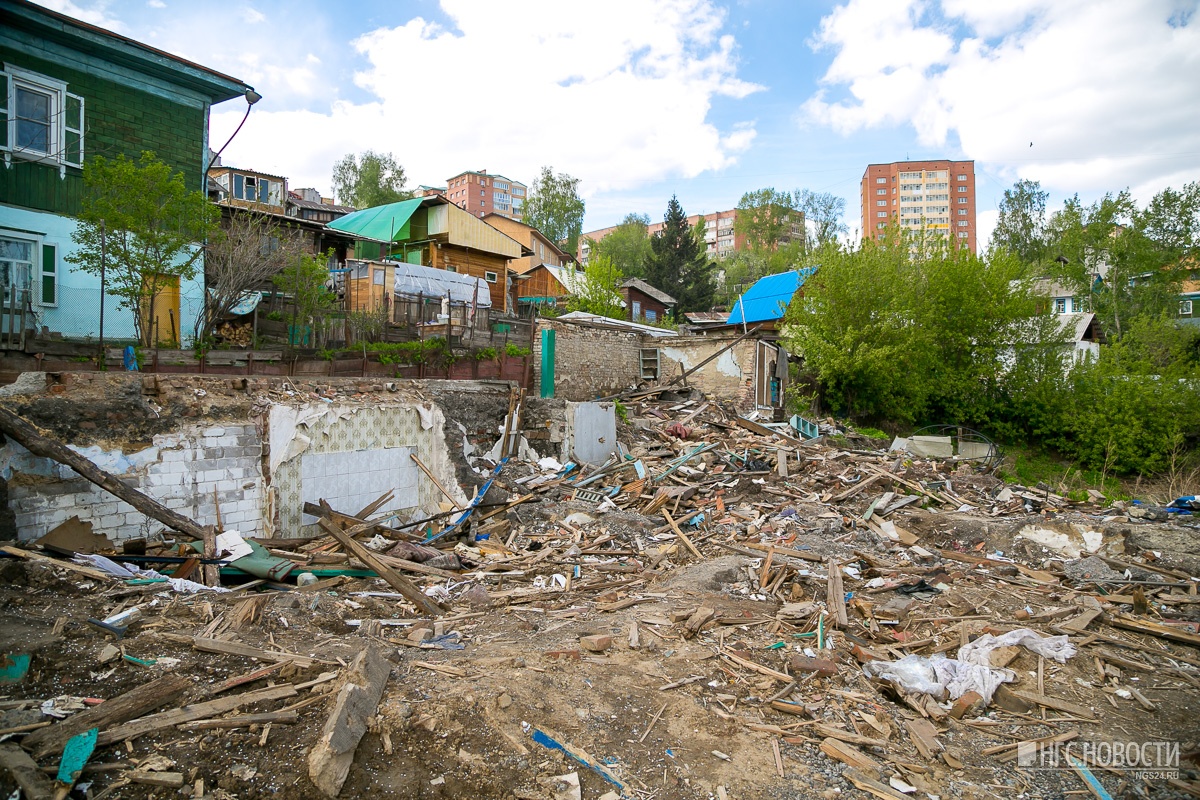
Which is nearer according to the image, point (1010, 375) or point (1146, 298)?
Result: point (1010, 375)

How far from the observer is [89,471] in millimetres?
6961

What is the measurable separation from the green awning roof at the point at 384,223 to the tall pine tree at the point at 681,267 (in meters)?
18.6

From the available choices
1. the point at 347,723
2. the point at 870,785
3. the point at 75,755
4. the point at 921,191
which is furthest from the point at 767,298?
the point at 921,191

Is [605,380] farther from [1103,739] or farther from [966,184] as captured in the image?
[966,184]

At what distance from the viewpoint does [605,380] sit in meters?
18.9

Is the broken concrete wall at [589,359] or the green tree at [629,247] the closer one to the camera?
the broken concrete wall at [589,359]

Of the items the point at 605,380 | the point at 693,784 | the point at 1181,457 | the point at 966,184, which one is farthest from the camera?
the point at 966,184

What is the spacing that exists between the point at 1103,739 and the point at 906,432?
20722mm

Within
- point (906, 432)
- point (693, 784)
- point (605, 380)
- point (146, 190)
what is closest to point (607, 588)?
point (693, 784)

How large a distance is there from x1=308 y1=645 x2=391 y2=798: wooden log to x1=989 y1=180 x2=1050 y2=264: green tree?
42410 mm

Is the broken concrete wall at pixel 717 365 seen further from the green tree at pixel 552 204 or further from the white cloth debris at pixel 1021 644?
the green tree at pixel 552 204

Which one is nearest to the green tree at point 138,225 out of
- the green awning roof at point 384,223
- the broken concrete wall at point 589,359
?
the broken concrete wall at point 589,359

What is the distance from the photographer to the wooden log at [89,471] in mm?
6590

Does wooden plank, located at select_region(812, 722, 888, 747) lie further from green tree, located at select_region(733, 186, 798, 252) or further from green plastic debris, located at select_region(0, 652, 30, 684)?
green tree, located at select_region(733, 186, 798, 252)
